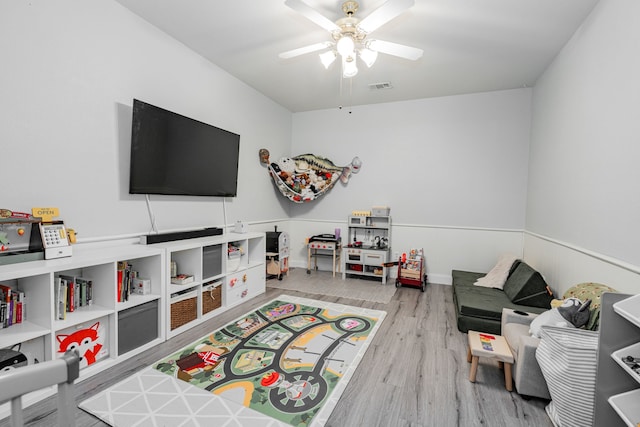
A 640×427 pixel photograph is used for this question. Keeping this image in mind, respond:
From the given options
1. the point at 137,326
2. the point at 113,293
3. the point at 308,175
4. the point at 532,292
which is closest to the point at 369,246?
the point at 308,175

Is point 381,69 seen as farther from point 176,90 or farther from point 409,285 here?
point 409,285

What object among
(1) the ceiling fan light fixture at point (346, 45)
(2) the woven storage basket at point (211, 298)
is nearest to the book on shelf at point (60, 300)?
(2) the woven storage basket at point (211, 298)

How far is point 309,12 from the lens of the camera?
6.89 ft

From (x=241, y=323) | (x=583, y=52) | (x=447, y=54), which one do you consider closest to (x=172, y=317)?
(x=241, y=323)

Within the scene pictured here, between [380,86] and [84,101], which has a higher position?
[380,86]

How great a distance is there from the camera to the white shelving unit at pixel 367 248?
439 centimetres

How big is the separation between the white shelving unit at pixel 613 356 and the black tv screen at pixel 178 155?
3133 mm

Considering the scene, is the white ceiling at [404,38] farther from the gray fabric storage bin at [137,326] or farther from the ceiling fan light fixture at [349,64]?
the gray fabric storage bin at [137,326]

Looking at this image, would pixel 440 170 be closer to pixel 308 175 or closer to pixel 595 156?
pixel 308 175

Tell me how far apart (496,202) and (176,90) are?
13.7ft

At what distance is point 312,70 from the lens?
3521mm

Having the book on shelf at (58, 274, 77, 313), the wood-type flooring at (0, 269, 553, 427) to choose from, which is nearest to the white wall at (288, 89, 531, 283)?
the wood-type flooring at (0, 269, 553, 427)

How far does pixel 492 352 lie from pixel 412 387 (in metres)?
0.55

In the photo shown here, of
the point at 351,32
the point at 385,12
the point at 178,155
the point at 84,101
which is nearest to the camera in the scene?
the point at 385,12
